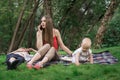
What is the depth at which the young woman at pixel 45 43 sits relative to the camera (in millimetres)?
7987

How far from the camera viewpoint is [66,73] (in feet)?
23.4

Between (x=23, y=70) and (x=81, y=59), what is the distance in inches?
67.9

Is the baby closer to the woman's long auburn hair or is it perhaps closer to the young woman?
the young woman

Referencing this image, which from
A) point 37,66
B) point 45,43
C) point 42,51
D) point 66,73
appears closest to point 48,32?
point 45,43

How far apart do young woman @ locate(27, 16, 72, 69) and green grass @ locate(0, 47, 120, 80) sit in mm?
→ 255

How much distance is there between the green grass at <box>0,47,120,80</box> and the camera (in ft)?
22.0

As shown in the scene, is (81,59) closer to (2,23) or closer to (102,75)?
(102,75)

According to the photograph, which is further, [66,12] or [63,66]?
[66,12]

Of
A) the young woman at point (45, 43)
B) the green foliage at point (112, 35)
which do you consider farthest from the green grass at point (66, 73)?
the green foliage at point (112, 35)

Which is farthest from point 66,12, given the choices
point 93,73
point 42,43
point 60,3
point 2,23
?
point 93,73

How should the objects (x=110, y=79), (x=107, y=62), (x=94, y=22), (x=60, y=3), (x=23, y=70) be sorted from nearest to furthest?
1. (x=110, y=79)
2. (x=23, y=70)
3. (x=107, y=62)
4. (x=60, y=3)
5. (x=94, y=22)

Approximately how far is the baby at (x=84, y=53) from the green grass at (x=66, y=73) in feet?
1.84

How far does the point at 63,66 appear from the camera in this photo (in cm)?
800

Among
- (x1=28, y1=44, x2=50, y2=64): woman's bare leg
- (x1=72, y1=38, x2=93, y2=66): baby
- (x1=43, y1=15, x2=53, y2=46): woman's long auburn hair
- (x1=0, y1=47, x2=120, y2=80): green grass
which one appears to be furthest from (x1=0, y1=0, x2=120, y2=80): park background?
(x1=43, y1=15, x2=53, y2=46): woman's long auburn hair
